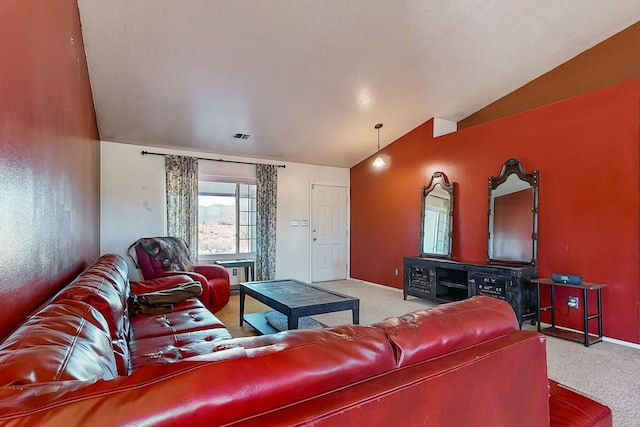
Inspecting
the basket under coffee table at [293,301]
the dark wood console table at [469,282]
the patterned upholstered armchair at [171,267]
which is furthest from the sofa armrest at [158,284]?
the dark wood console table at [469,282]

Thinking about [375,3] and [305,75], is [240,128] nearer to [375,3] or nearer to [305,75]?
[305,75]

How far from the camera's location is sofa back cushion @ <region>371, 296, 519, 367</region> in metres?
0.90

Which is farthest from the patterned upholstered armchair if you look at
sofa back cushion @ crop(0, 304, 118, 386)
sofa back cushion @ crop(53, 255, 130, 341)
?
sofa back cushion @ crop(0, 304, 118, 386)

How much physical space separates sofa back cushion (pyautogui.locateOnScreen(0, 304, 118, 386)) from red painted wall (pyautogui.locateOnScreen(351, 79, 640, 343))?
163 inches

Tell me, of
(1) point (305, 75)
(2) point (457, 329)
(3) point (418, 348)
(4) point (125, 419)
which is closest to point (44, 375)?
(4) point (125, 419)

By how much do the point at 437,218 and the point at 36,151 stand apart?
15.3 ft

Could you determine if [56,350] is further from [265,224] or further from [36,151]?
[265,224]

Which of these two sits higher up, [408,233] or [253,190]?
[253,190]

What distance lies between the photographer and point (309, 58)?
11.3 ft

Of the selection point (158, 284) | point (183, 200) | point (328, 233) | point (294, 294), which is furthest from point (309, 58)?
point (328, 233)

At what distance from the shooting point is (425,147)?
17.3 feet

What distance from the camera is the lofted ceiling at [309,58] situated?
2865 millimetres

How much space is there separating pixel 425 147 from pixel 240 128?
285cm

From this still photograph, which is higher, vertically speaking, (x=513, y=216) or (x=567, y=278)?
(x=513, y=216)
